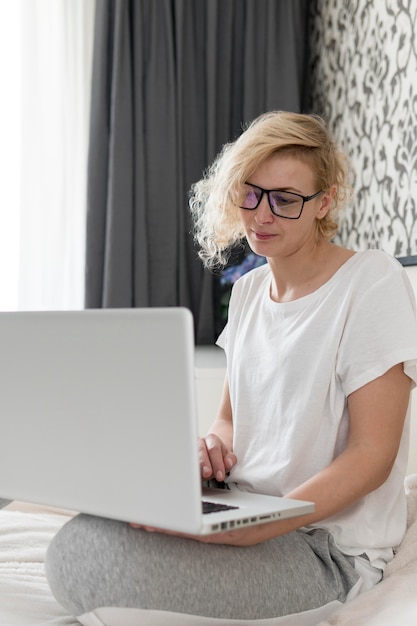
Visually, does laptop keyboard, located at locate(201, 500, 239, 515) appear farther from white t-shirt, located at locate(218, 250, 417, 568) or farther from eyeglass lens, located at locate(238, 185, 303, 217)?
eyeglass lens, located at locate(238, 185, 303, 217)

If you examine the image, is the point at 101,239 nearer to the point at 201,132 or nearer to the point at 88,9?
the point at 201,132

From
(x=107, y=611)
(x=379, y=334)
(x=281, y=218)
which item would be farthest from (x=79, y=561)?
(x=281, y=218)

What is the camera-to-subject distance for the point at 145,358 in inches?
38.3

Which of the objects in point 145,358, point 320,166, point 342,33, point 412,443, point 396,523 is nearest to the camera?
point 145,358

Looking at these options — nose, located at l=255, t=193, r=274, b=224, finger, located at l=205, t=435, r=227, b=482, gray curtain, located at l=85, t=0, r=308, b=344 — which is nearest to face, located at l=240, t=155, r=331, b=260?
nose, located at l=255, t=193, r=274, b=224

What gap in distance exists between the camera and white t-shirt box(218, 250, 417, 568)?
143cm

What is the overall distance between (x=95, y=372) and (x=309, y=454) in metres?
0.58

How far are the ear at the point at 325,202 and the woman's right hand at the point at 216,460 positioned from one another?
0.48 m

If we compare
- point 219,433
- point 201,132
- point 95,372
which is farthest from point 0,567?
point 201,132

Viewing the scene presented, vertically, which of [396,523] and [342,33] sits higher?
[342,33]

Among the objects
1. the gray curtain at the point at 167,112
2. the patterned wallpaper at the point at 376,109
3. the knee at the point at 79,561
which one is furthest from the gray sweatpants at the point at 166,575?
the gray curtain at the point at 167,112

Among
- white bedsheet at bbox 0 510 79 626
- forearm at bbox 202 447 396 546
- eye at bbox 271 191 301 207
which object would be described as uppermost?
eye at bbox 271 191 301 207

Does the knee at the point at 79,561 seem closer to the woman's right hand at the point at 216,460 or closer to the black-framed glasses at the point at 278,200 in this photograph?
the woman's right hand at the point at 216,460

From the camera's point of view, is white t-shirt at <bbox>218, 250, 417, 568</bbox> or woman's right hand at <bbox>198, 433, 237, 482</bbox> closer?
white t-shirt at <bbox>218, 250, 417, 568</bbox>
